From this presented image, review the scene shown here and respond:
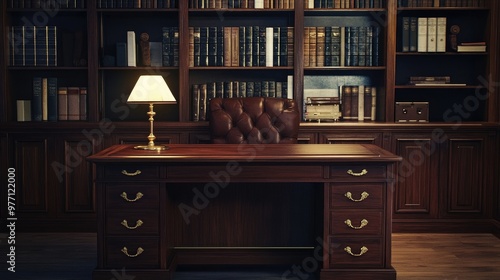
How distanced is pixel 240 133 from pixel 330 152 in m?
0.76

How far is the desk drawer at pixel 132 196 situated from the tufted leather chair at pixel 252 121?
0.81 meters

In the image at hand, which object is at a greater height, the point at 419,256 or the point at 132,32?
the point at 132,32

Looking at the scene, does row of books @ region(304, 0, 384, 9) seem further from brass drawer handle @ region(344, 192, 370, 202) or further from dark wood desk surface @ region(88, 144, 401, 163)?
brass drawer handle @ region(344, 192, 370, 202)

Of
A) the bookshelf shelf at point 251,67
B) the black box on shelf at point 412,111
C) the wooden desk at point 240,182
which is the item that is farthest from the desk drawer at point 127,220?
the black box on shelf at point 412,111

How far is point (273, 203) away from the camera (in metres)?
3.88

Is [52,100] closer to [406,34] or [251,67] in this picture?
[251,67]

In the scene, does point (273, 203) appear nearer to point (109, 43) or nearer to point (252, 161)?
point (252, 161)

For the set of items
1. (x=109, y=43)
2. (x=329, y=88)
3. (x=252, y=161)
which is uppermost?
(x=109, y=43)

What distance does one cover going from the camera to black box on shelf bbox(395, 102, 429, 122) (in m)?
5.04

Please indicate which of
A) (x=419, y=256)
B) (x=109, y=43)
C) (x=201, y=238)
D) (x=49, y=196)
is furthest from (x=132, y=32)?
(x=419, y=256)

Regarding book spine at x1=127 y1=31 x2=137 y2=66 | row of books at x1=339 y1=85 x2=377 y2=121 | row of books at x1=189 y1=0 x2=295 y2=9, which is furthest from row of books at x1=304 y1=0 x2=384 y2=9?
book spine at x1=127 y1=31 x2=137 y2=66

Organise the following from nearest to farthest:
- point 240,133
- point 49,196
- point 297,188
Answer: point 297,188 < point 240,133 < point 49,196

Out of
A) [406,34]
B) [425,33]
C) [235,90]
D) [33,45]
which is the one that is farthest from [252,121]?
[33,45]

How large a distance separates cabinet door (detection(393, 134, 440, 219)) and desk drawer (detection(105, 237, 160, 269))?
6.87 ft
